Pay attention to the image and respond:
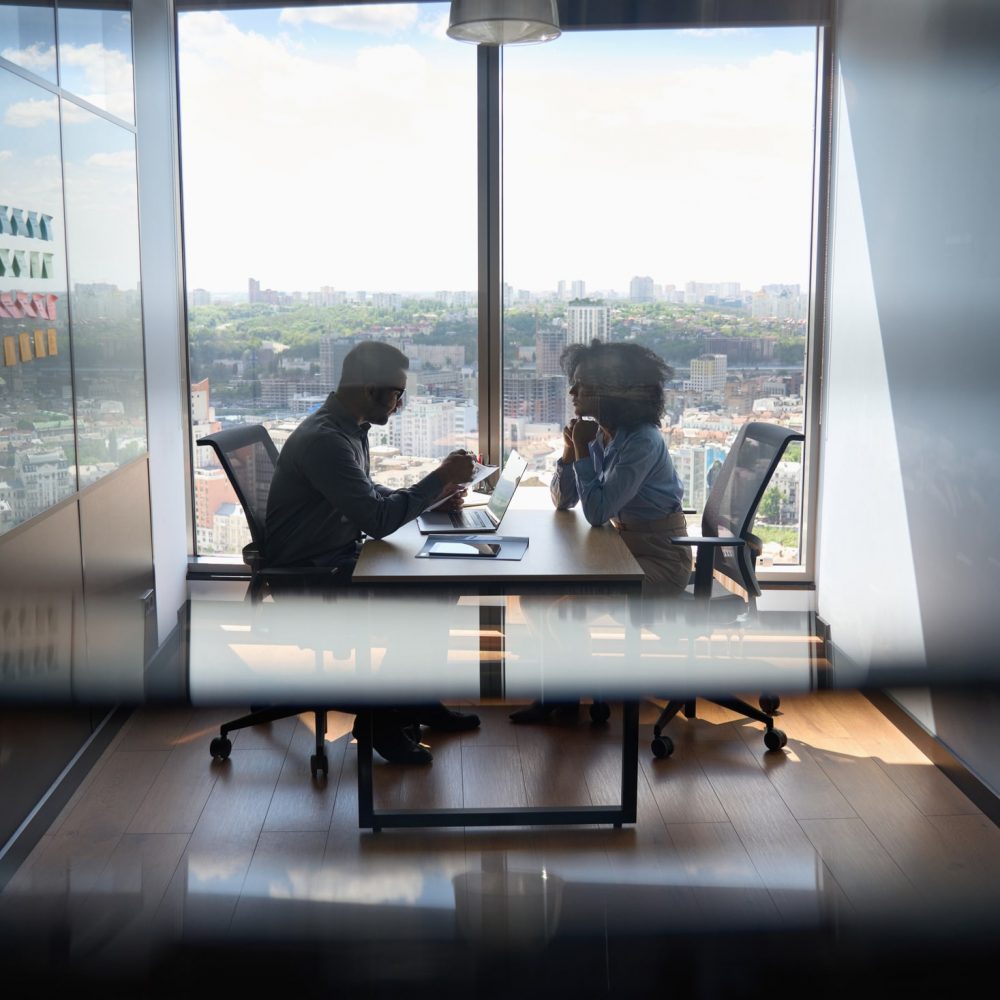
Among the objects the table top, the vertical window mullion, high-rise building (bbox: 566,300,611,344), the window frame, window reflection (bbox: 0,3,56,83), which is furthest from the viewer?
high-rise building (bbox: 566,300,611,344)

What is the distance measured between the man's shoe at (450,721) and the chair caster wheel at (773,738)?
615 mm

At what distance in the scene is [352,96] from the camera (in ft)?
6.56

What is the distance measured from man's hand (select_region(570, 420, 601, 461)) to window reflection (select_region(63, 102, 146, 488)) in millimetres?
928

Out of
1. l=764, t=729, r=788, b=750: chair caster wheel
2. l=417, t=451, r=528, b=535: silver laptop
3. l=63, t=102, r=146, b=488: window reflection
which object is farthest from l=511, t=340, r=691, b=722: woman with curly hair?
l=63, t=102, r=146, b=488: window reflection

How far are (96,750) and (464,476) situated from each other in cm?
89

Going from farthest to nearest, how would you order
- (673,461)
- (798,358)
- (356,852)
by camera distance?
(673,461) < (798,358) < (356,852)

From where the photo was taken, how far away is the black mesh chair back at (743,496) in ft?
7.11

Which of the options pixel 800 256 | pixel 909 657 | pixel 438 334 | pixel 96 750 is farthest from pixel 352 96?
pixel 909 657

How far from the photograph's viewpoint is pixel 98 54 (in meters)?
2.01

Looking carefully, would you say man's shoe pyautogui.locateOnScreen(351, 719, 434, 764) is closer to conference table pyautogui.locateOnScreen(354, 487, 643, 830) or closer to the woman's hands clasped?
conference table pyautogui.locateOnScreen(354, 487, 643, 830)

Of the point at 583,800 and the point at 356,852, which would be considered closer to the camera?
the point at 356,852

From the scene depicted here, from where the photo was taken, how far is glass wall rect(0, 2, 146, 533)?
1658 mm

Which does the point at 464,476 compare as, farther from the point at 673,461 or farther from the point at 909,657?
the point at 909,657

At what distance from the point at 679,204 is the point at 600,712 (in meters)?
1.06
